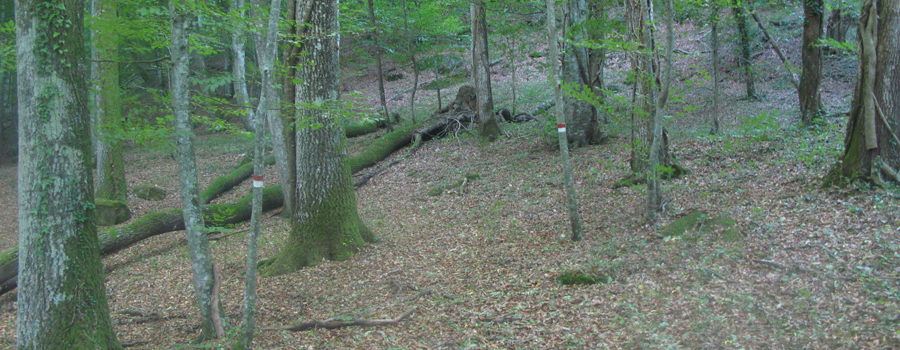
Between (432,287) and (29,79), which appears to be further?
(432,287)

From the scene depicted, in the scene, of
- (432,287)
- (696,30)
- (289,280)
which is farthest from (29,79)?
(696,30)

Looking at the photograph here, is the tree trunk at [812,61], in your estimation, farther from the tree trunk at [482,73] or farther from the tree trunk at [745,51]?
the tree trunk at [482,73]

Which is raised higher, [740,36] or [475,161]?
[740,36]

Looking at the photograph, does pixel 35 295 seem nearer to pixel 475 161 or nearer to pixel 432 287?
pixel 432 287

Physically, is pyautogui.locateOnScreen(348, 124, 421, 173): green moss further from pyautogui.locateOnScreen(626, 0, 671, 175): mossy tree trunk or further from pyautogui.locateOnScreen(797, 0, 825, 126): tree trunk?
pyautogui.locateOnScreen(797, 0, 825, 126): tree trunk

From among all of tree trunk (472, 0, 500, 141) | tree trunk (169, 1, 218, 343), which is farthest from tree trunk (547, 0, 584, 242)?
tree trunk (472, 0, 500, 141)

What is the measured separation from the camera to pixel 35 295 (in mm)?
4086

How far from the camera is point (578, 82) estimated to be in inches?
442

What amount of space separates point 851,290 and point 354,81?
25848 millimetres

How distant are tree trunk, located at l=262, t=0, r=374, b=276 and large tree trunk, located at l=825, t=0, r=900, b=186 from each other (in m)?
6.69

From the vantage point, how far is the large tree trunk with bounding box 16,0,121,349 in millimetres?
3951

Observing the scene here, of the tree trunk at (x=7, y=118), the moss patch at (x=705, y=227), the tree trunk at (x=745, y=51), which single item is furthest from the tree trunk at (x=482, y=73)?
the tree trunk at (x=7, y=118)

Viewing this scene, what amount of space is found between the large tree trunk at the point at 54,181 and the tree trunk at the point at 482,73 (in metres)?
9.45

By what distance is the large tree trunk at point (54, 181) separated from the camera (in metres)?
3.95
